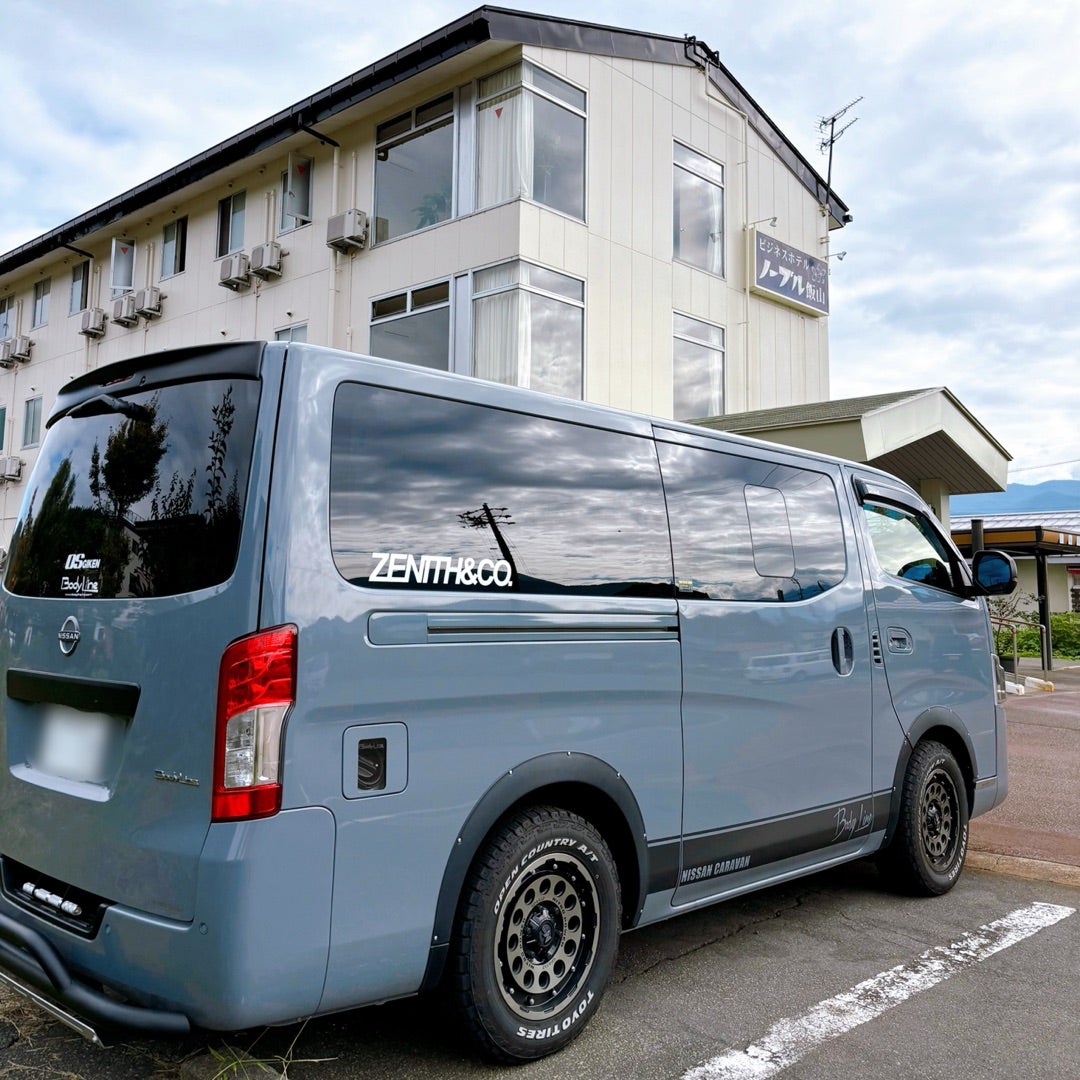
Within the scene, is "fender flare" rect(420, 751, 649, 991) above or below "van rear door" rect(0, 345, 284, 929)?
below

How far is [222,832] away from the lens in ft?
8.50

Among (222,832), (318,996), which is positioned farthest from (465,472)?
(318,996)

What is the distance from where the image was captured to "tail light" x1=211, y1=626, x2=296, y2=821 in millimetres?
2611

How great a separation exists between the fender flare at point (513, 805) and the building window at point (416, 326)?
10551mm

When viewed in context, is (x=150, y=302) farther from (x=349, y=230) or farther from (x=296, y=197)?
(x=349, y=230)

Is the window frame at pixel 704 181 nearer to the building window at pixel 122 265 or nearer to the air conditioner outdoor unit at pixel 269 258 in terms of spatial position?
the air conditioner outdoor unit at pixel 269 258

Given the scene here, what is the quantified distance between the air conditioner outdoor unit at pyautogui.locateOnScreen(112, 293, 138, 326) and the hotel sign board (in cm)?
1141

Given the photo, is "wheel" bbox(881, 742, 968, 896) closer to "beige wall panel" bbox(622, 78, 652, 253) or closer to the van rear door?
the van rear door

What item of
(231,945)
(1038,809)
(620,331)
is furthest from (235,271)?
(231,945)

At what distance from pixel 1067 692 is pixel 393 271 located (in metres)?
12.5

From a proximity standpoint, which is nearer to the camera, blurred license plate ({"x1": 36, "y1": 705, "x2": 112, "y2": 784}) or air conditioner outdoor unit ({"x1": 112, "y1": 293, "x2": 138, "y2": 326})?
blurred license plate ({"x1": 36, "y1": 705, "x2": 112, "y2": 784})

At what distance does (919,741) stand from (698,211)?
12.6m

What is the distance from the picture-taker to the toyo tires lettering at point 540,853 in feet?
10.2

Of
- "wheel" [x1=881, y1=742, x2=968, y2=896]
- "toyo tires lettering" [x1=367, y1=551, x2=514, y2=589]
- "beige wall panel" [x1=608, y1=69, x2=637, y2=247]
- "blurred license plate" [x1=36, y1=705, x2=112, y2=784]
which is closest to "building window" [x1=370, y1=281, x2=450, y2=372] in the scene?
"beige wall panel" [x1=608, y1=69, x2=637, y2=247]
